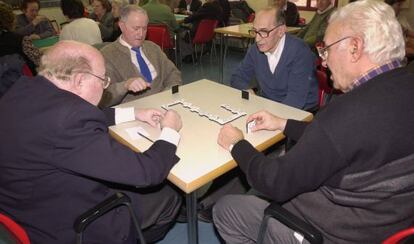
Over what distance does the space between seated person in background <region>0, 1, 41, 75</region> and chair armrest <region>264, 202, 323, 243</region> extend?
2752mm

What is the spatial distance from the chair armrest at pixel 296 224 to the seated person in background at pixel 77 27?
297 cm

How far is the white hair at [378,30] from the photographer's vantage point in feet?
3.46

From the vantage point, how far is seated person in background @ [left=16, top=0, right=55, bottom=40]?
181 inches

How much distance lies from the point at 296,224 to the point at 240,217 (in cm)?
40

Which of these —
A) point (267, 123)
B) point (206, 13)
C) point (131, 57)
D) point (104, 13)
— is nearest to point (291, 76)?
point (267, 123)

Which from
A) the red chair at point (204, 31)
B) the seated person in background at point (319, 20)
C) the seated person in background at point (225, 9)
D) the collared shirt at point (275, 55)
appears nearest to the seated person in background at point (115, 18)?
the red chair at point (204, 31)

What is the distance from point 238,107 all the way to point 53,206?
1104mm

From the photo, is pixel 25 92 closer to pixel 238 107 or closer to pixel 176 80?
pixel 238 107

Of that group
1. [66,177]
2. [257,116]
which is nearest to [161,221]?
[66,177]

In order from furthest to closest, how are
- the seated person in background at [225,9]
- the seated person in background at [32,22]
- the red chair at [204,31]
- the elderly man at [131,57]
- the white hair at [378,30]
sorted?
1. the seated person in background at [225,9]
2. the red chair at [204,31]
3. the seated person in background at [32,22]
4. the elderly man at [131,57]
5. the white hair at [378,30]

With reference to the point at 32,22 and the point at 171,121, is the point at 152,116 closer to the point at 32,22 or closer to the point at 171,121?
Result: the point at 171,121

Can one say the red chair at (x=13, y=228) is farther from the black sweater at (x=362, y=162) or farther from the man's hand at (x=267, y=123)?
the man's hand at (x=267, y=123)

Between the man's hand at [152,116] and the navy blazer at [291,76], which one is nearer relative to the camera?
the man's hand at [152,116]

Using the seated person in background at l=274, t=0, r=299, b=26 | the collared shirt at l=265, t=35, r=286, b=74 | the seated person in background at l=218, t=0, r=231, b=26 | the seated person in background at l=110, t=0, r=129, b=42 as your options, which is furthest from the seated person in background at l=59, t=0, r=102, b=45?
the seated person in background at l=218, t=0, r=231, b=26
